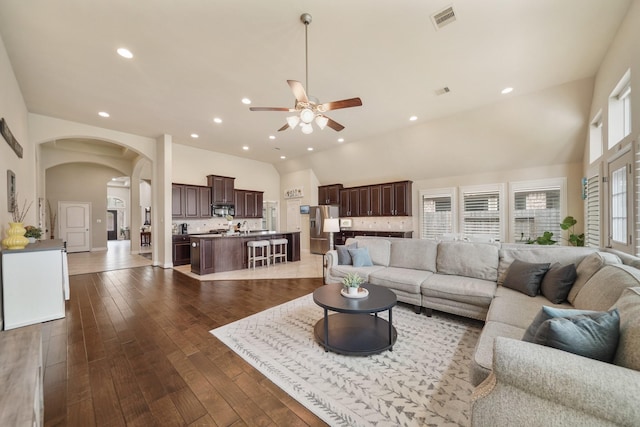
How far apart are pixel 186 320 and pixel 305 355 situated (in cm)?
173

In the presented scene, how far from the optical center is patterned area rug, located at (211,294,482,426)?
5.38ft

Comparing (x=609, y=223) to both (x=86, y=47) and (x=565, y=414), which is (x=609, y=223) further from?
(x=86, y=47)

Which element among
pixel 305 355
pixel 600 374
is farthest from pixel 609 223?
pixel 305 355

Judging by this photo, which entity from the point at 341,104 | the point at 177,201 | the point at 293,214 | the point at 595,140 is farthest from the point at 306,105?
the point at 293,214

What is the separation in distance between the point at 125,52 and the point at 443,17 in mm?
3812

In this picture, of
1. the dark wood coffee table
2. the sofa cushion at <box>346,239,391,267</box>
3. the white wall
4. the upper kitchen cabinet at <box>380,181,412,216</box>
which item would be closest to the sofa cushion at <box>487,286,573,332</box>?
the dark wood coffee table

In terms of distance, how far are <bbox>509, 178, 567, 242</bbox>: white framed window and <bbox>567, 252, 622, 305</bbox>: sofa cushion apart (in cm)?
373

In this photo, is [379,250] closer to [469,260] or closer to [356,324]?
[469,260]

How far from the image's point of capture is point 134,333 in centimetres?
273

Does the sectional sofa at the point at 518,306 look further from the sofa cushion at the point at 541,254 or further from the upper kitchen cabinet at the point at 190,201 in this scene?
the upper kitchen cabinet at the point at 190,201

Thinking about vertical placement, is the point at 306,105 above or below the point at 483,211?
above

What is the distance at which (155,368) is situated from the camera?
2.11 meters

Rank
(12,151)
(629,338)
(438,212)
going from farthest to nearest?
(438,212) < (12,151) < (629,338)

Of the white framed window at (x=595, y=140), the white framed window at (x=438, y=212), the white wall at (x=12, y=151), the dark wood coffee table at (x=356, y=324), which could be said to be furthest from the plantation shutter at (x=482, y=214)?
the white wall at (x=12, y=151)
